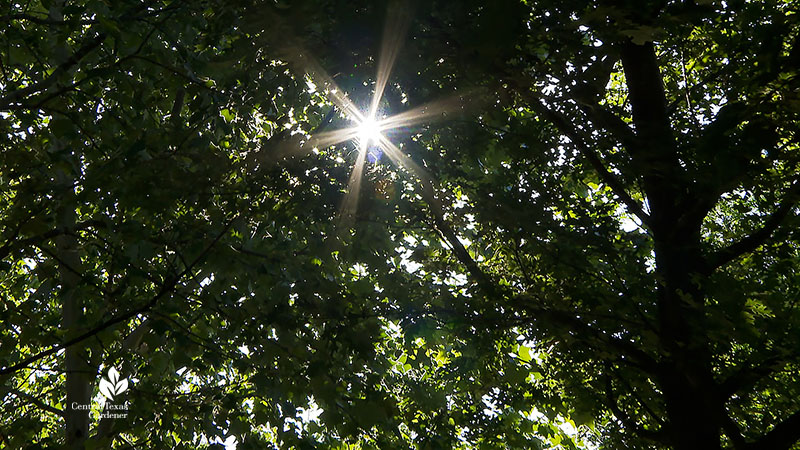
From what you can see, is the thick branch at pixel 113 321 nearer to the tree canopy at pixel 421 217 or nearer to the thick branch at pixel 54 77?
the tree canopy at pixel 421 217

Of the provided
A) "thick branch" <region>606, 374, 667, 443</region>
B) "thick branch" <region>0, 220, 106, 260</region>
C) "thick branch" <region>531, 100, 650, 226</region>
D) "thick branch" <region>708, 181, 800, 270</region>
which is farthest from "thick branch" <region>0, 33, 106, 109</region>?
"thick branch" <region>708, 181, 800, 270</region>

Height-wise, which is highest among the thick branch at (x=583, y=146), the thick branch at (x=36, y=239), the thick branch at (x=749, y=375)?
the thick branch at (x=36, y=239)

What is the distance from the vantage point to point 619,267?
5238 mm

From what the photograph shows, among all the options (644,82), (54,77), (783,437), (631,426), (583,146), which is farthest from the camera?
(54,77)

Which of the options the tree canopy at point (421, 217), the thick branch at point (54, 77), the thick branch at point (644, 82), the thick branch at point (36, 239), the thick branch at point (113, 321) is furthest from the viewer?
the thick branch at point (644, 82)

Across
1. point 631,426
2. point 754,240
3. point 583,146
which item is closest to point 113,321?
point 583,146

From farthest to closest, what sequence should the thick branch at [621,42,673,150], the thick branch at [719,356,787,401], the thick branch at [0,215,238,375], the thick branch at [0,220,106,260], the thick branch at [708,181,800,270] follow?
1. the thick branch at [621,42,673,150]
2. the thick branch at [708,181,800,270]
3. the thick branch at [0,220,106,260]
4. the thick branch at [719,356,787,401]
5. the thick branch at [0,215,238,375]

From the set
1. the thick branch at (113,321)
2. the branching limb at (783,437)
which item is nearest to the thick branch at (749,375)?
the branching limb at (783,437)

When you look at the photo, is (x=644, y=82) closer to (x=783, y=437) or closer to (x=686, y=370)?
(x=686, y=370)

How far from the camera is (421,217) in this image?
4.70 m

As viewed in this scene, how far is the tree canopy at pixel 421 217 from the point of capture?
10.6 feet

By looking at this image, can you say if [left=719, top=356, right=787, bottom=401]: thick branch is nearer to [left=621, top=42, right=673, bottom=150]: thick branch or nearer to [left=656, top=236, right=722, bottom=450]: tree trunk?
[left=656, top=236, right=722, bottom=450]: tree trunk

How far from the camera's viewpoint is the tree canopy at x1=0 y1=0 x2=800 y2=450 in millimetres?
3244

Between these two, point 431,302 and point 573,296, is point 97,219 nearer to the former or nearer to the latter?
point 431,302
